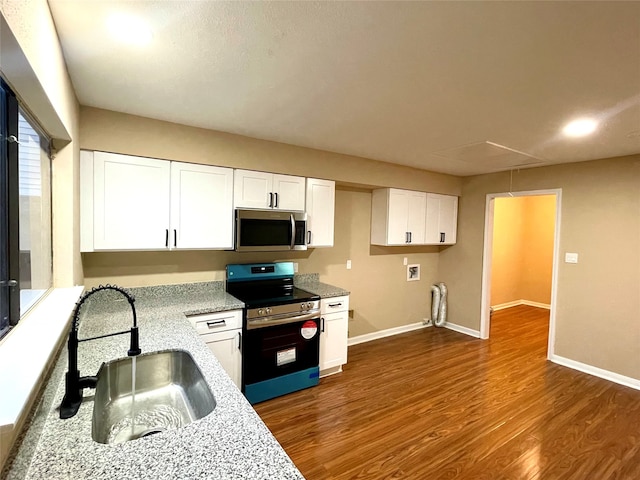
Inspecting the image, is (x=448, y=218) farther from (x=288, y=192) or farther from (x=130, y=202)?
(x=130, y=202)

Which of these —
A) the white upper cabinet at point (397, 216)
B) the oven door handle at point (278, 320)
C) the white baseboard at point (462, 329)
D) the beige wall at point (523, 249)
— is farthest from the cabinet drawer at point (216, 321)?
the beige wall at point (523, 249)

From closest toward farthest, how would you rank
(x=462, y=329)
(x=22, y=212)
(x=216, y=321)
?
(x=22, y=212) → (x=216, y=321) → (x=462, y=329)

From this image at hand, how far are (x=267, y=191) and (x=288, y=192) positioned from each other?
0.23 metres

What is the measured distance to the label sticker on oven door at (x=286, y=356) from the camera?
2837mm

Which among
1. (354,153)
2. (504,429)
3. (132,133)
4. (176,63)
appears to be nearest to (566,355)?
(504,429)

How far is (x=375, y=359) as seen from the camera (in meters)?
3.78

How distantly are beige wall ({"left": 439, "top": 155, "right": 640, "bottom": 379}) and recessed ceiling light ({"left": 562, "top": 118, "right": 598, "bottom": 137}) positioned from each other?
1278mm

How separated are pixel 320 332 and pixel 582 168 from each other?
351 centimetres

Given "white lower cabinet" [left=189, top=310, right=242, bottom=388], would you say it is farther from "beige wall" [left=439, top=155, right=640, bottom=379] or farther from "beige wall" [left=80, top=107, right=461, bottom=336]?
"beige wall" [left=439, top=155, right=640, bottom=379]

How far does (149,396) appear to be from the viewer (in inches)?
63.4

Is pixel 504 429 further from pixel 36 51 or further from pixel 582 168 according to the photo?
pixel 36 51

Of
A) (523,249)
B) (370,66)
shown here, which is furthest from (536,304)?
(370,66)

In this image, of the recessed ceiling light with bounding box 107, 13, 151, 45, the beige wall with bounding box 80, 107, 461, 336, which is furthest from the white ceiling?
the beige wall with bounding box 80, 107, 461, 336

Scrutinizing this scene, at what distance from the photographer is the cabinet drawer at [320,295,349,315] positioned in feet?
10.4
